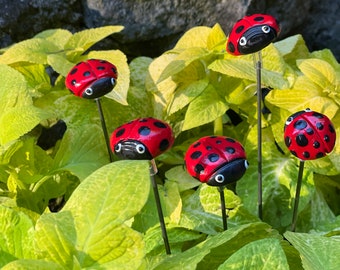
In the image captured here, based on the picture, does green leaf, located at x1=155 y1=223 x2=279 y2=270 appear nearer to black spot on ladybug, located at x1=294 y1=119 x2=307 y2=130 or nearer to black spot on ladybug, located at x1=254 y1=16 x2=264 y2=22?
black spot on ladybug, located at x1=294 y1=119 x2=307 y2=130

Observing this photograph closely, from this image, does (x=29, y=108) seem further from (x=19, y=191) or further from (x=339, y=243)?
(x=339, y=243)

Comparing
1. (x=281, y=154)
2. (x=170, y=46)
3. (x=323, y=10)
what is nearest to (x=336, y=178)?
(x=281, y=154)

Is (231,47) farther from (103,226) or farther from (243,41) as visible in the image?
(103,226)

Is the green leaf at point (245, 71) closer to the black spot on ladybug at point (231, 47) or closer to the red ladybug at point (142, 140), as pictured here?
the black spot on ladybug at point (231, 47)

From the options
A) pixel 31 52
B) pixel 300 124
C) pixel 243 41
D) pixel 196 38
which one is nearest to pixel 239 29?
pixel 243 41

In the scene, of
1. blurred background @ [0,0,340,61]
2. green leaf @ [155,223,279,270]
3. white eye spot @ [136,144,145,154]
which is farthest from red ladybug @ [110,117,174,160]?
blurred background @ [0,0,340,61]
